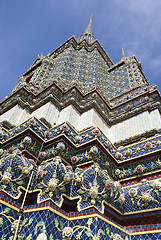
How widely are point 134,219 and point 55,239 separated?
185 cm

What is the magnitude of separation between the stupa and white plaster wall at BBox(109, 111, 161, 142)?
33mm

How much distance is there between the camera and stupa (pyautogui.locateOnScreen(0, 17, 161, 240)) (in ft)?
10.7

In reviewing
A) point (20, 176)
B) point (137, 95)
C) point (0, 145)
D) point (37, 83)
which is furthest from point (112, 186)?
point (37, 83)

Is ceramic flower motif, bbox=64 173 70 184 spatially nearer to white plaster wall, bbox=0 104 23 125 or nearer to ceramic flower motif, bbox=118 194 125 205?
ceramic flower motif, bbox=118 194 125 205

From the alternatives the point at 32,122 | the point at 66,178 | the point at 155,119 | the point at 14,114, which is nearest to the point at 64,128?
the point at 32,122

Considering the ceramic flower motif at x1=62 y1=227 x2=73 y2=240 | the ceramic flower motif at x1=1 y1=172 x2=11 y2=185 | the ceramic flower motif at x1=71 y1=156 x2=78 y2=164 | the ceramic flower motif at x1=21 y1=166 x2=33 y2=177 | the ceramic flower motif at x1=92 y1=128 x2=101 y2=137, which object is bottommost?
the ceramic flower motif at x1=62 y1=227 x2=73 y2=240

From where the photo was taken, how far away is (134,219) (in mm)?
4164

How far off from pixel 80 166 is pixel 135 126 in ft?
8.23

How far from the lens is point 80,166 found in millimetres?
4566

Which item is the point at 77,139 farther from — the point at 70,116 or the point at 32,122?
the point at 70,116

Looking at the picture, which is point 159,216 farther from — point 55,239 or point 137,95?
point 137,95

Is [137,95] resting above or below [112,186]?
above

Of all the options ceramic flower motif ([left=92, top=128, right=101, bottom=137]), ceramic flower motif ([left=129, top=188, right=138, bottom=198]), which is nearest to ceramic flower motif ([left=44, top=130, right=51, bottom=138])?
ceramic flower motif ([left=92, top=128, right=101, bottom=137])

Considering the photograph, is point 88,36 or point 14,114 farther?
point 88,36
